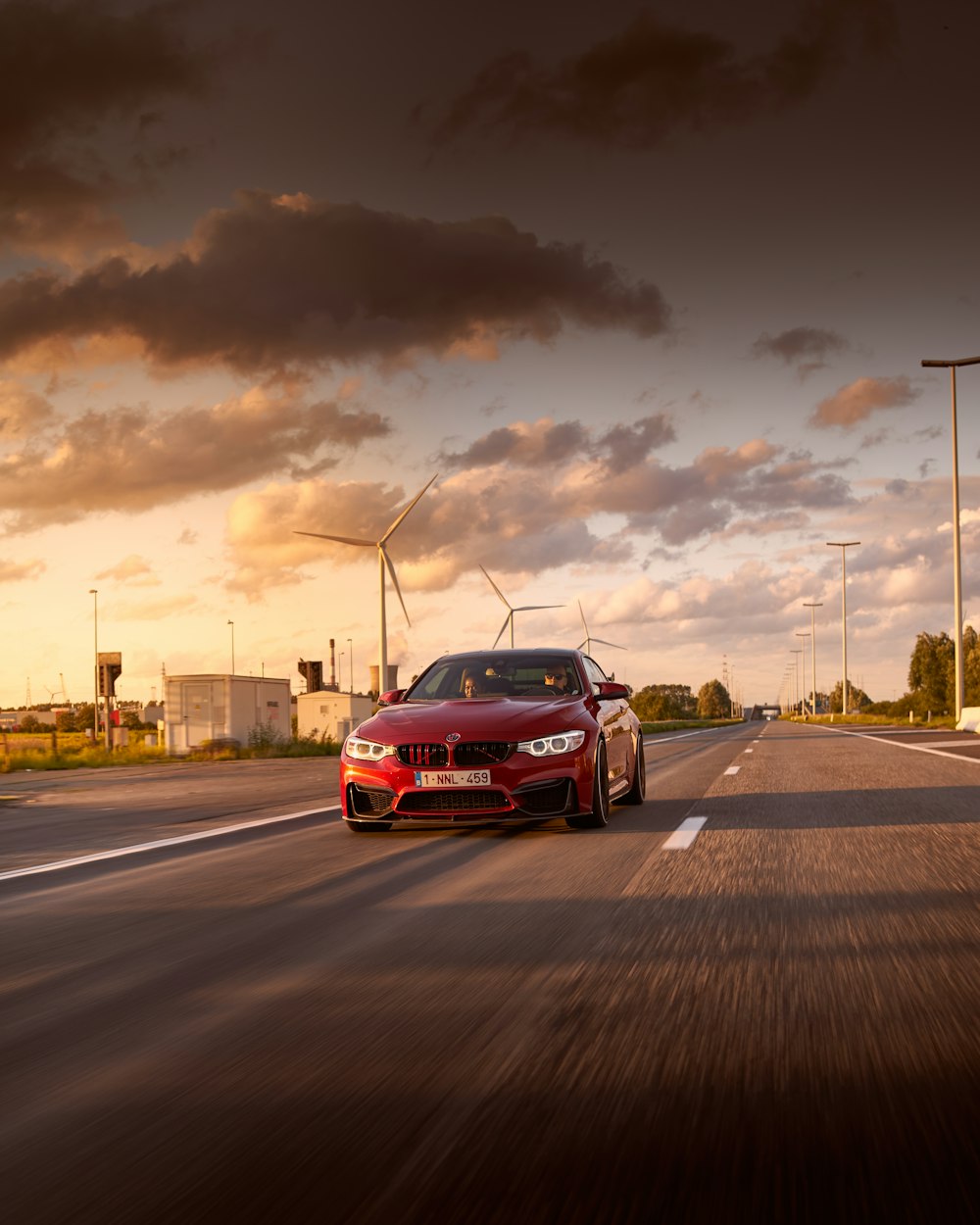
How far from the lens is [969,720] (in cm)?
3378

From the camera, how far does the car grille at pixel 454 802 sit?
8055 millimetres

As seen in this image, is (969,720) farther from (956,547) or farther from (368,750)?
(368,750)

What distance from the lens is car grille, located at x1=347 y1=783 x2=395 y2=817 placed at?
8.19 metres

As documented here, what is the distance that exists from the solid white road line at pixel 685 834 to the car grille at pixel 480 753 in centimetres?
128

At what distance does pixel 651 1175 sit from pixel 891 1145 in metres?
0.55

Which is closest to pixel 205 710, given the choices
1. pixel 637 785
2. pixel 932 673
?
pixel 637 785

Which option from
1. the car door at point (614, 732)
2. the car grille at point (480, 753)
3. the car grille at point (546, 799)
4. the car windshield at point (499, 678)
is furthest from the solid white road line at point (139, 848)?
the car door at point (614, 732)

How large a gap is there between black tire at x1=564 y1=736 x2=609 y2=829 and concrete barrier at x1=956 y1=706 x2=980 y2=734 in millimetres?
25508

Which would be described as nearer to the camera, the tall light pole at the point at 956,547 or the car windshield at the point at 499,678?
the car windshield at the point at 499,678

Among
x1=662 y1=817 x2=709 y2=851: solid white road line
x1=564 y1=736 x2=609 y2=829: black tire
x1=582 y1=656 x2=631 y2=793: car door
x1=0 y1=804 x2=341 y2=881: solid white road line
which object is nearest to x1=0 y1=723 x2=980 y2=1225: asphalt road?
x1=0 y1=804 x2=341 y2=881: solid white road line

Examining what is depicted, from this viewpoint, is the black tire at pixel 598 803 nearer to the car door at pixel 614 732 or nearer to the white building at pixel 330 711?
the car door at pixel 614 732

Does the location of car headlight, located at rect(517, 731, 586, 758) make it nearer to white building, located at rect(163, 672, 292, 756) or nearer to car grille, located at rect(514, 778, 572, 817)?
car grille, located at rect(514, 778, 572, 817)

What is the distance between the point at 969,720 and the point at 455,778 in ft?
96.7

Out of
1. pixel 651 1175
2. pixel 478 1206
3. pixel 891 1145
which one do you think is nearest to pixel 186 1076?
pixel 478 1206
